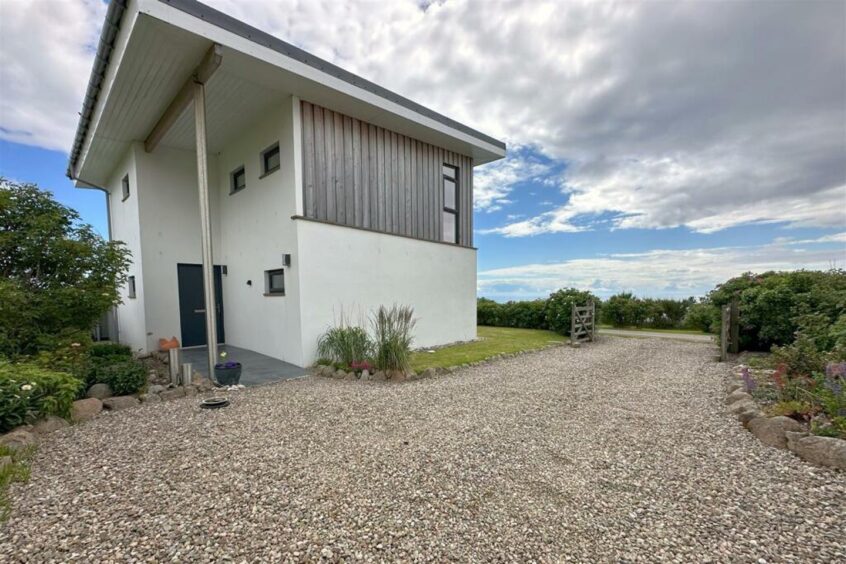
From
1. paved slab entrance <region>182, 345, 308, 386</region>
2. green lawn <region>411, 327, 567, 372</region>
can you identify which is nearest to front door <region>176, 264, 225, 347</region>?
paved slab entrance <region>182, 345, 308, 386</region>

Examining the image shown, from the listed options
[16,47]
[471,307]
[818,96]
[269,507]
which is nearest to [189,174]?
[16,47]

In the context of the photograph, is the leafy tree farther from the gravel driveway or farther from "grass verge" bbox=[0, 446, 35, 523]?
"grass verge" bbox=[0, 446, 35, 523]

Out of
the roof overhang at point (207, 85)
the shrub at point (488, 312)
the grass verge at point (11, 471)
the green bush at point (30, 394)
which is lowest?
the shrub at point (488, 312)

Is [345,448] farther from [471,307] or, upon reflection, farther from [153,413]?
[471,307]

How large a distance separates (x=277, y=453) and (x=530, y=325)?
11.9 m

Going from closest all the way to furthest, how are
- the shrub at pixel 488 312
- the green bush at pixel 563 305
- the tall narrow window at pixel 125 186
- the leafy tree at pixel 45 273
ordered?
the leafy tree at pixel 45 273 → the tall narrow window at pixel 125 186 → the green bush at pixel 563 305 → the shrub at pixel 488 312

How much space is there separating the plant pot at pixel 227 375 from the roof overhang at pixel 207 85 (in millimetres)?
4551

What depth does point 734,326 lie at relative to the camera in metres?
7.38

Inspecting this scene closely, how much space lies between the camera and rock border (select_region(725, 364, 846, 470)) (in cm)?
258

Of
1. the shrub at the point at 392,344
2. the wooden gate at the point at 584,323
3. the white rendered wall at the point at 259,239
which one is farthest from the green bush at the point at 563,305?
the white rendered wall at the point at 259,239

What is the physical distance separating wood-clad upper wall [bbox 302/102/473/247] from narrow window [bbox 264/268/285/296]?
1.40 meters

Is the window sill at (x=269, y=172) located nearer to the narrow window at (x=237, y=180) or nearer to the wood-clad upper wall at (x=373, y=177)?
the wood-clad upper wall at (x=373, y=177)

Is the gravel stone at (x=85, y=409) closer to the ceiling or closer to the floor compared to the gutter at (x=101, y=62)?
closer to the floor

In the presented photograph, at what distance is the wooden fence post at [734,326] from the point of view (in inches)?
287
